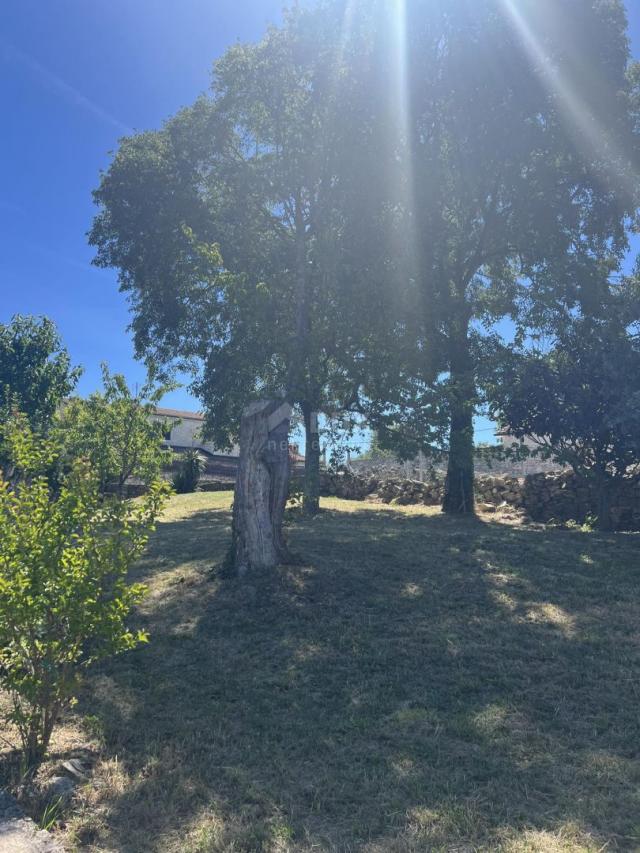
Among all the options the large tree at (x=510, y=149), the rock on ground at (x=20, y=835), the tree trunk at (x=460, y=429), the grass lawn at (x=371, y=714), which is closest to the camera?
the rock on ground at (x=20, y=835)

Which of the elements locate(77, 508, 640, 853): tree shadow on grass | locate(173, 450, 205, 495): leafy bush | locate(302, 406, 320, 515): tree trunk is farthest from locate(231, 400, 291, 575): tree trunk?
locate(173, 450, 205, 495): leafy bush

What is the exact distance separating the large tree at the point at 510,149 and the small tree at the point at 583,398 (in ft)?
3.06

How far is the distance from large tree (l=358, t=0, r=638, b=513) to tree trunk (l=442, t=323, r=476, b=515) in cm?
4

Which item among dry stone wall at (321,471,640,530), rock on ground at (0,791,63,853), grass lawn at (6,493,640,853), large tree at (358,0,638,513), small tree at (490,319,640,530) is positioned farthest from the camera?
dry stone wall at (321,471,640,530)

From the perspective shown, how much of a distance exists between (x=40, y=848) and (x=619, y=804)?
284 centimetres

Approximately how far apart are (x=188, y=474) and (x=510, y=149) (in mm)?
16731

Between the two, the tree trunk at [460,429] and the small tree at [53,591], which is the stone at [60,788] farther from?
the tree trunk at [460,429]

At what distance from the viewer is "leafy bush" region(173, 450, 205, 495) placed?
2453cm

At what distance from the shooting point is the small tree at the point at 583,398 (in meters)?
10.3

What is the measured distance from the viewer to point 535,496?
15.6 m

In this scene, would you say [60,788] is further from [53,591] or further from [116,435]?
[116,435]

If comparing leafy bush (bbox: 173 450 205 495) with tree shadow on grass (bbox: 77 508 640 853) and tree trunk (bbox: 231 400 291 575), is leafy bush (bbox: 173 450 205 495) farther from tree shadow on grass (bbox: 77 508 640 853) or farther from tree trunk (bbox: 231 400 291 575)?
tree trunk (bbox: 231 400 291 575)

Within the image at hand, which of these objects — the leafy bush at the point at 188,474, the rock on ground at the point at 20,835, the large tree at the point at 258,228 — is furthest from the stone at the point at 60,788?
the leafy bush at the point at 188,474

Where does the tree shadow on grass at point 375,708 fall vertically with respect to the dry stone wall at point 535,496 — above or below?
below
